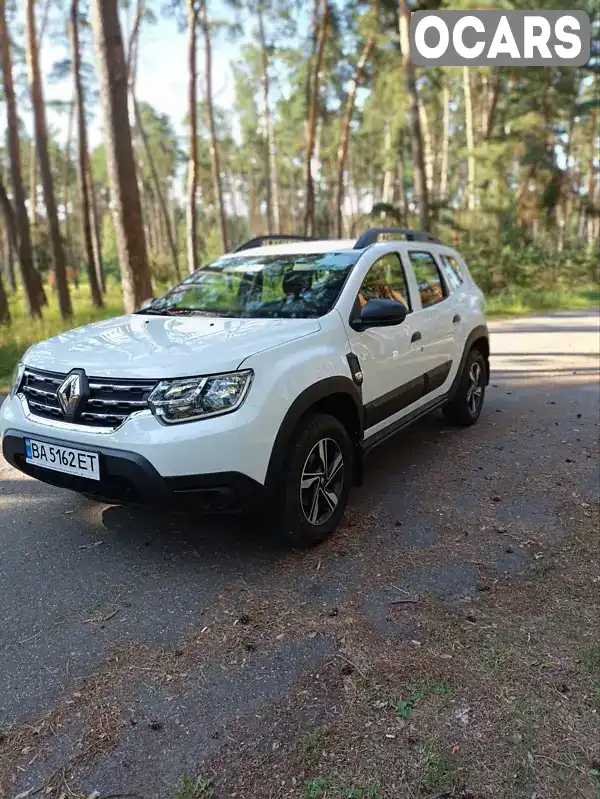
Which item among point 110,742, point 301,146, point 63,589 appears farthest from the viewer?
point 301,146

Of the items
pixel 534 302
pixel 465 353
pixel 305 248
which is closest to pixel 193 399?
pixel 305 248

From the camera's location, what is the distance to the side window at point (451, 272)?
564 centimetres

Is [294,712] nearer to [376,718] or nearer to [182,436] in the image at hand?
[376,718]

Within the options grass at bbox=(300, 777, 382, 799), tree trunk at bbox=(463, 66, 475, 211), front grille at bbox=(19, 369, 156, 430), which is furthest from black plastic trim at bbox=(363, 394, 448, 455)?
tree trunk at bbox=(463, 66, 475, 211)

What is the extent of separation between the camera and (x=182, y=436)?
297cm

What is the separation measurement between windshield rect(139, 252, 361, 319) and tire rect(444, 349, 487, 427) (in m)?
2.03

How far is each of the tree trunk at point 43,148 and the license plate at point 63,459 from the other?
1127cm

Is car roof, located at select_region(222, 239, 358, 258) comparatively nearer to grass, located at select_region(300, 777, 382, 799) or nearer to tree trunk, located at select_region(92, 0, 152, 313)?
grass, located at select_region(300, 777, 382, 799)

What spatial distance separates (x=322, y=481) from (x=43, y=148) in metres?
14.0

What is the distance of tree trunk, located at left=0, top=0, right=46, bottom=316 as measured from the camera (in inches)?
551

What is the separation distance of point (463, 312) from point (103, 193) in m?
59.1

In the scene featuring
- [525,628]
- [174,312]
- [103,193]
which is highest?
[103,193]

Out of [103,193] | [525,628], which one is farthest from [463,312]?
[103,193]

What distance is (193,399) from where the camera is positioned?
304 centimetres
